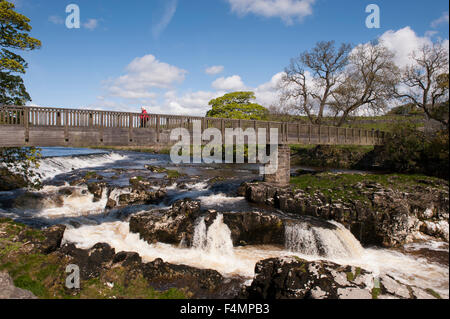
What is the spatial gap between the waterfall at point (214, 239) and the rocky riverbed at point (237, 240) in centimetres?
6

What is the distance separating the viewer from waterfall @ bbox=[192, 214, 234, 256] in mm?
13409

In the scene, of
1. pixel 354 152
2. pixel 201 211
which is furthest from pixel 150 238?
pixel 354 152

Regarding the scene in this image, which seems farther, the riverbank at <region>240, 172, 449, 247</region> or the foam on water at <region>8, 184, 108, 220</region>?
the foam on water at <region>8, 184, 108, 220</region>

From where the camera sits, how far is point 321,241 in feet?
43.5

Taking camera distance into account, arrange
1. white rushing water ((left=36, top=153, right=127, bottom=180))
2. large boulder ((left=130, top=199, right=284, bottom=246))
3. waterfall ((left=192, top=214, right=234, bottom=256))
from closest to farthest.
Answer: waterfall ((left=192, top=214, right=234, bottom=256)) → large boulder ((left=130, top=199, right=284, bottom=246)) → white rushing water ((left=36, top=153, right=127, bottom=180))

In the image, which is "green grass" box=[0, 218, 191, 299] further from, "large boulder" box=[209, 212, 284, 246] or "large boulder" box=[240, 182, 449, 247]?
"large boulder" box=[240, 182, 449, 247]

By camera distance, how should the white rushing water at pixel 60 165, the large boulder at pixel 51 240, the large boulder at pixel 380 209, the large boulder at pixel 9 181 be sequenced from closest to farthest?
the large boulder at pixel 51 240
the large boulder at pixel 380 209
the large boulder at pixel 9 181
the white rushing water at pixel 60 165

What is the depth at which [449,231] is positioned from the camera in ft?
49.1

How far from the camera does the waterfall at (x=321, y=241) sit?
12959 mm

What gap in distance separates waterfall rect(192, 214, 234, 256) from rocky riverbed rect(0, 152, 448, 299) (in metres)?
0.06

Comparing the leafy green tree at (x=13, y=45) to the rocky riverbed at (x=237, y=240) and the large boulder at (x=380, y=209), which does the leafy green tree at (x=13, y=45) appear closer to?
the rocky riverbed at (x=237, y=240)

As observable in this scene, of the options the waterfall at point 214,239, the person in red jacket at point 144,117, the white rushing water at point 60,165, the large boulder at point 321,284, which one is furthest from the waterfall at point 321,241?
the white rushing water at point 60,165

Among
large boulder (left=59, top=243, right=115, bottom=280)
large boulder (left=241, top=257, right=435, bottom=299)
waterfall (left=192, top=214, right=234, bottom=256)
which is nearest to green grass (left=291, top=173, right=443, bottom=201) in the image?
waterfall (left=192, top=214, right=234, bottom=256)
